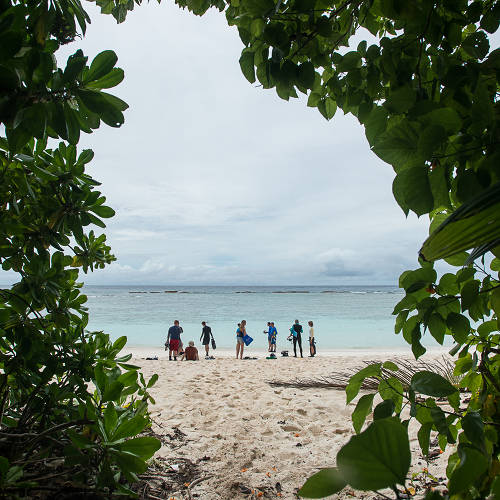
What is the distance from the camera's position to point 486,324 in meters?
0.98

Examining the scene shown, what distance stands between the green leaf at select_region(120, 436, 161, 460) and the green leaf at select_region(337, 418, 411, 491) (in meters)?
0.83

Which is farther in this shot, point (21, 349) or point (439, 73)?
point (21, 349)

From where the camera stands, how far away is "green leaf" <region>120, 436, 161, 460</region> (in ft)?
3.07

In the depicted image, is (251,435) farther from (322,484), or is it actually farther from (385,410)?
(322,484)

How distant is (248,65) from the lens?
0.97 metres

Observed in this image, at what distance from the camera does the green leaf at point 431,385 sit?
2.00ft

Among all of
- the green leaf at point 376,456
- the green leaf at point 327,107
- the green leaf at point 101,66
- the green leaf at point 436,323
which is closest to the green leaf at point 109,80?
the green leaf at point 101,66

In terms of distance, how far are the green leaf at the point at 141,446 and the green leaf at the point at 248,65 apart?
3.76 ft

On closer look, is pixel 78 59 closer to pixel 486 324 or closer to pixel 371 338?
pixel 486 324

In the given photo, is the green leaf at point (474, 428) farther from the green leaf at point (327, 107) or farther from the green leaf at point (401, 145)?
the green leaf at point (327, 107)

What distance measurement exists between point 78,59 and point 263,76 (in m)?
0.52

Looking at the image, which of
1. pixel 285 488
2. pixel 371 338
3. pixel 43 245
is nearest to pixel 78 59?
pixel 43 245

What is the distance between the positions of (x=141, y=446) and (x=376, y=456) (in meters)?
0.88

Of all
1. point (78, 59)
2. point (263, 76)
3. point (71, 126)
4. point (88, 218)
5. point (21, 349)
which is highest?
point (263, 76)
